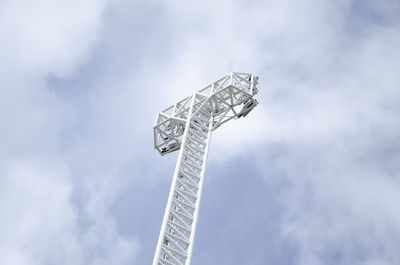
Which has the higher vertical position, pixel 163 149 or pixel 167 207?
pixel 163 149

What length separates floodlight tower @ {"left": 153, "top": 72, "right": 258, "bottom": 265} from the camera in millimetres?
25677

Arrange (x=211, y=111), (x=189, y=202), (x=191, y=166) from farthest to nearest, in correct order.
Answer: (x=211, y=111) → (x=191, y=166) → (x=189, y=202)

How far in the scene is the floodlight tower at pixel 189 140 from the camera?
25677 millimetres

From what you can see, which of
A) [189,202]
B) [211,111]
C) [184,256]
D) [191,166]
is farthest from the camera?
[211,111]

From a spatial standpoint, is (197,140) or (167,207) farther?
(197,140)

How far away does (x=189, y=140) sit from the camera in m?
31.0

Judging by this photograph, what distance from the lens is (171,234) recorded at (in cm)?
2561

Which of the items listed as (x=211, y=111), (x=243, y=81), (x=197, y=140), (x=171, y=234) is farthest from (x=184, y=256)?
(x=243, y=81)

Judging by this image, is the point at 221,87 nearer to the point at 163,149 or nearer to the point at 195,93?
the point at 195,93

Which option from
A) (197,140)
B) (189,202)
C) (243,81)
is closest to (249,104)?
(243,81)

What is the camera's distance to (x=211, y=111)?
33.6 meters

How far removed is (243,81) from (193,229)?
452 inches

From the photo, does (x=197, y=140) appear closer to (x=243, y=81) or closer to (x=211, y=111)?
(x=211, y=111)

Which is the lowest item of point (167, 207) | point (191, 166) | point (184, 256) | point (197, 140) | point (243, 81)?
point (184, 256)
